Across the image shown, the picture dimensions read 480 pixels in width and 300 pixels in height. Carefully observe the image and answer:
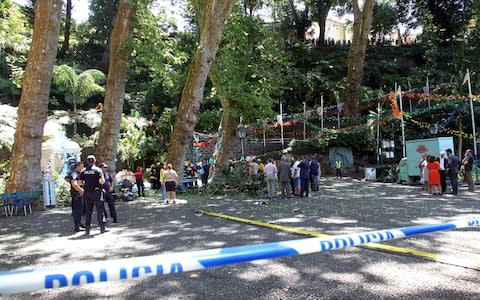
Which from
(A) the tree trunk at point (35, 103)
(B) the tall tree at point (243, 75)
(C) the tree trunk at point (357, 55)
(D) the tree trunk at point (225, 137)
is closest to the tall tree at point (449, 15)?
(C) the tree trunk at point (357, 55)

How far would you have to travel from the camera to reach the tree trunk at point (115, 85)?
17766 millimetres

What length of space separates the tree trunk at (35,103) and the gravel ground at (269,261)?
6.25ft

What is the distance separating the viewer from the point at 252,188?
18172 millimetres

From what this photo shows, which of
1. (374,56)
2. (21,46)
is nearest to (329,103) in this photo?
(374,56)

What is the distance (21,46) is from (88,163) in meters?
22.1

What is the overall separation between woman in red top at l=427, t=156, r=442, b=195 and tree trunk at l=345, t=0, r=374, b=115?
16369mm

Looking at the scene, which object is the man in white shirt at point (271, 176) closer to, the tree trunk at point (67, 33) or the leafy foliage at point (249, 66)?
the leafy foliage at point (249, 66)

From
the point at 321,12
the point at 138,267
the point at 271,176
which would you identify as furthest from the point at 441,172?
the point at 321,12

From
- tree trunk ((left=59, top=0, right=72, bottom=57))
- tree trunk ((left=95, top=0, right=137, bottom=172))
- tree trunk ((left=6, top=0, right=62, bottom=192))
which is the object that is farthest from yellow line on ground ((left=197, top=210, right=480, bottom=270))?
tree trunk ((left=59, top=0, right=72, bottom=57))

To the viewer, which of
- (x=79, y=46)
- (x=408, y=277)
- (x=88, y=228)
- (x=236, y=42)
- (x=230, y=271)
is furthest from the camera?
(x=79, y=46)

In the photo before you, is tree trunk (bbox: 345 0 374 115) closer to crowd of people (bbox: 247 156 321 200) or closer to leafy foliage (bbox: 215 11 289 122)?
leafy foliage (bbox: 215 11 289 122)

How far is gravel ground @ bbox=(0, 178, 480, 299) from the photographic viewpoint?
15.9 ft

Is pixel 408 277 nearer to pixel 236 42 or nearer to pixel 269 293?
pixel 269 293

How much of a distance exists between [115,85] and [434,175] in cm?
1271
